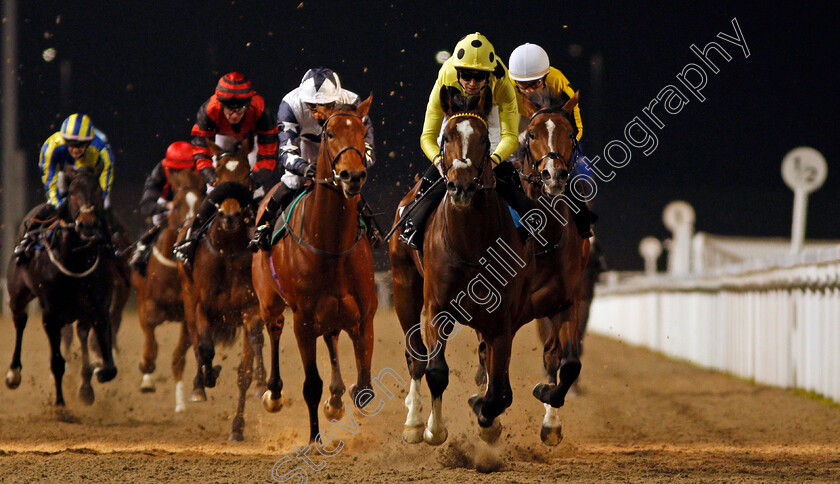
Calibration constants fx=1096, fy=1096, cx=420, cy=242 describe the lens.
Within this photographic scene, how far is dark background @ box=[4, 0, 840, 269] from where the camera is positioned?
8625 mm

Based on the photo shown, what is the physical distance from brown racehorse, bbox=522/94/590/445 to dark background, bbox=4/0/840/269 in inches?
40.3

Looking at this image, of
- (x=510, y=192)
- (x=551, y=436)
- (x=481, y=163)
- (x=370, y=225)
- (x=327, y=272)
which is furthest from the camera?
(x=370, y=225)

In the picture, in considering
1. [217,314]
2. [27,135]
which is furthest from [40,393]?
[27,135]

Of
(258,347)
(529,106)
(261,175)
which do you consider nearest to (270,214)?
(261,175)

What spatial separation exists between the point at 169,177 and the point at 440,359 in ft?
19.7

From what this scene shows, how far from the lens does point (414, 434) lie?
6809mm

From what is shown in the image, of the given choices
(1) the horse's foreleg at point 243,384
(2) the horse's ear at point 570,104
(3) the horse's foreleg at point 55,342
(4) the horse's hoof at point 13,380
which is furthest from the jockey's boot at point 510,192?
(4) the horse's hoof at point 13,380

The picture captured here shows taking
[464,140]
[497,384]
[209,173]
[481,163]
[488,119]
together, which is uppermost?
[488,119]

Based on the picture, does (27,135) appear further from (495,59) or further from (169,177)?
(495,59)

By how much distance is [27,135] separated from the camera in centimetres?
3462

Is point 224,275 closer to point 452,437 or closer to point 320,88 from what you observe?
point 320,88

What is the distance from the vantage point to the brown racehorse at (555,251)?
683 centimetres

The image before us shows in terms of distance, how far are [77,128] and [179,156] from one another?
49.1 inches

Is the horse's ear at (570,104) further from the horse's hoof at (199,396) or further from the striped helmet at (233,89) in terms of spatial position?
the horse's hoof at (199,396)
